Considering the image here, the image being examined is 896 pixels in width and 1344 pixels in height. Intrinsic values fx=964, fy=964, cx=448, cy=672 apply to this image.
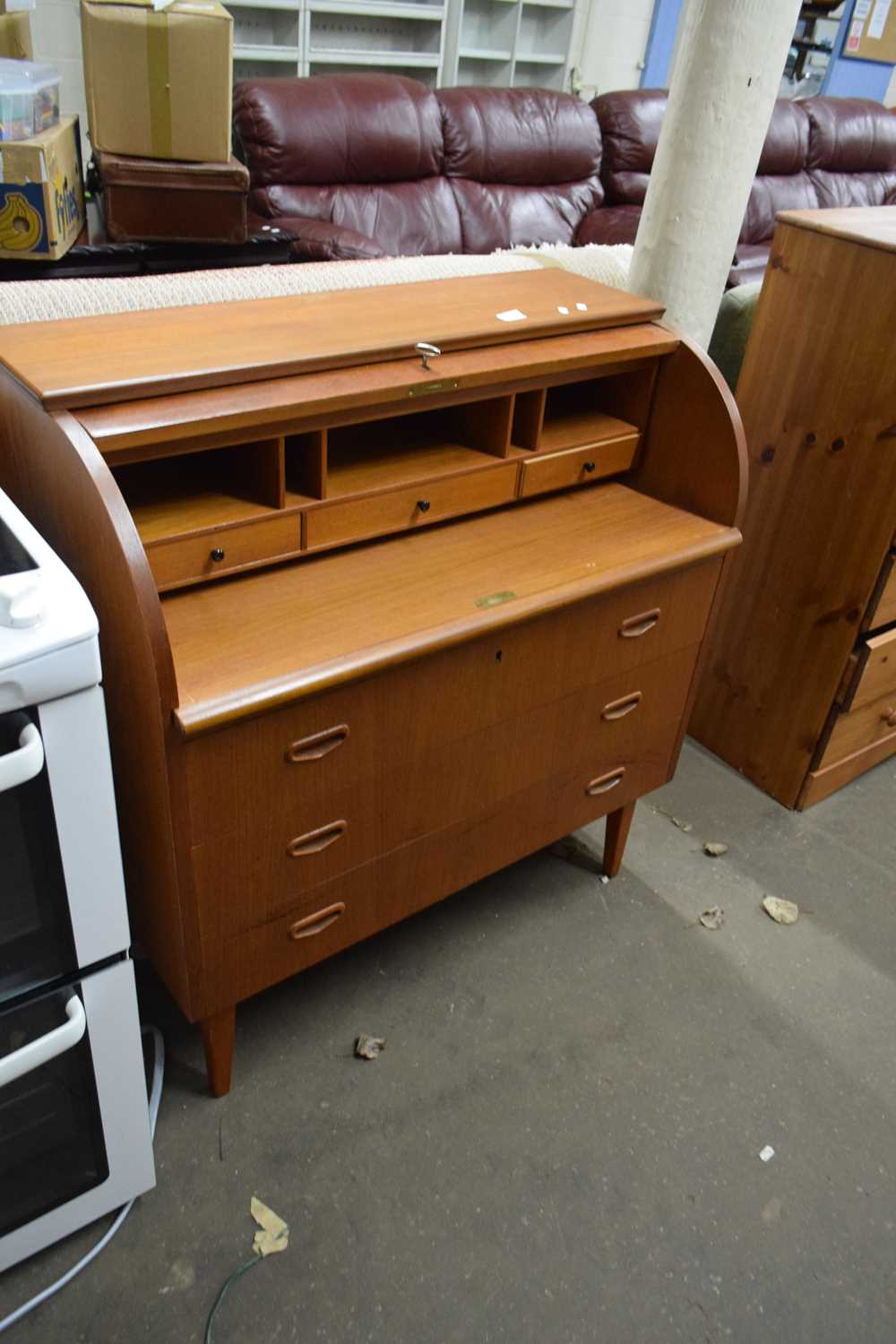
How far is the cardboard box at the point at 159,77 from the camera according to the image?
2104mm

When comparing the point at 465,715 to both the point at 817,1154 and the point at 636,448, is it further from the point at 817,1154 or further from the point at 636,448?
→ the point at 817,1154

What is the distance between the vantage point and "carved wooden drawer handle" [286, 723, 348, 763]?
3.95ft

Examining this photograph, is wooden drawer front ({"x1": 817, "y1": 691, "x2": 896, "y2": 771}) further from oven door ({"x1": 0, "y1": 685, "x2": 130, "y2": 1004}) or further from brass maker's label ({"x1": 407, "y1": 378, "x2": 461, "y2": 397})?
oven door ({"x1": 0, "y1": 685, "x2": 130, "y2": 1004})

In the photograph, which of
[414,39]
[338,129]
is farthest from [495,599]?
[414,39]

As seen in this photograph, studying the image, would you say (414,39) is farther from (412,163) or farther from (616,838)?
(616,838)

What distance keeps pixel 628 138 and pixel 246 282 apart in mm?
3868

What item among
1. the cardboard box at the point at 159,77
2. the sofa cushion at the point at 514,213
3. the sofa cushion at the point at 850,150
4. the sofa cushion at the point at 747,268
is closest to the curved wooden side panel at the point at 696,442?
the sofa cushion at the point at 747,268

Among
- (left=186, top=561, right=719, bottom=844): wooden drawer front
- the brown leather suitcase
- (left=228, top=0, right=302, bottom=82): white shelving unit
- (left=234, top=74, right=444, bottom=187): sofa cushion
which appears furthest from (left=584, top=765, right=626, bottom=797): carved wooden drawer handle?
(left=228, top=0, right=302, bottom=82): white shelving unit

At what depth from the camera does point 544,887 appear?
1.94m

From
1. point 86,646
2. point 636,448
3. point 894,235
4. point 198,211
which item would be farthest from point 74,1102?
point 198,211

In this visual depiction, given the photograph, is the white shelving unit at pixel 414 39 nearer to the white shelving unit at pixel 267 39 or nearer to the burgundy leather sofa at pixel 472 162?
the white shelving unit at pixel 267 39

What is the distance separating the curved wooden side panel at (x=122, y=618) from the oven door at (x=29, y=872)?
5.7 inches

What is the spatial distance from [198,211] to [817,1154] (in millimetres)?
2465

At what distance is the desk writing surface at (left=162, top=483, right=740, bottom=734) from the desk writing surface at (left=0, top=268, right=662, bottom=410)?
28 cm
